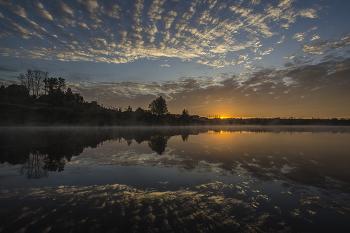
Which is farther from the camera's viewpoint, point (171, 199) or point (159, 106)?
point (159, 106)

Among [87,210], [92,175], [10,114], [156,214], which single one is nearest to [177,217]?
[156,214]

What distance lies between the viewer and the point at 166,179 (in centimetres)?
920

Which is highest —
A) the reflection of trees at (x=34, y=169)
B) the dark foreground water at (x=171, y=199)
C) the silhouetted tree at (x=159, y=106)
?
the silhouetted tree at (x=159, y=106)

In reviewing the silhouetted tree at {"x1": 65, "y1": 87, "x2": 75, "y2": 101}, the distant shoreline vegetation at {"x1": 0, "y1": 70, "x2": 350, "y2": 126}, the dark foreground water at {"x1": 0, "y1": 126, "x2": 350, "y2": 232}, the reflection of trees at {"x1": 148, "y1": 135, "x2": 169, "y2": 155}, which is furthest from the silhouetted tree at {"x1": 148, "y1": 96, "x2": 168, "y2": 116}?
the dark foreground water at {"x1": 0, "y1": 126, "x2": 350, "y2": 232}

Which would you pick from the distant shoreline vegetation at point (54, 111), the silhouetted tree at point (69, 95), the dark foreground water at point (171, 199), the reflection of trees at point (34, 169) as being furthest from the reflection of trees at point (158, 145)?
the silhouetted tree at point (69, 95)

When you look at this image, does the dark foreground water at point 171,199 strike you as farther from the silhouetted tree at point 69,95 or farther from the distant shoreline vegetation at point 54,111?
the silhouetted tree at point 69,95

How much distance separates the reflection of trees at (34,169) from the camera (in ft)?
31.5

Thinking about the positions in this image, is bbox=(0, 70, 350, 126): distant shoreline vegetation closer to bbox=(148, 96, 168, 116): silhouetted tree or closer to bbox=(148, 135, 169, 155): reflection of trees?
bbox=(148, 96, 168, 116): silhouetted tree

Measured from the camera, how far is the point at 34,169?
10703mm

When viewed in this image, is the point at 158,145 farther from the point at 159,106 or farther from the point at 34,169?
the point at 159,106

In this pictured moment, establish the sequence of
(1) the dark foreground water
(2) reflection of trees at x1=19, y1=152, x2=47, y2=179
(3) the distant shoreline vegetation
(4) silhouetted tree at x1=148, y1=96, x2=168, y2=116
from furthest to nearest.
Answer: (4) silhouetted tree at x1=148, y1=96, x2=168, y2=116, (3) the distant shoreline vegetation, (2) reflection of trees at x1=19, y1=152, x2=47, y2=179, (1) the dark foreground water

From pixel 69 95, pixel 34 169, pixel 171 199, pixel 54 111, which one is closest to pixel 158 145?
pixel 34 169

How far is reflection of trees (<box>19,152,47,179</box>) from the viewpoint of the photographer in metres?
9.59

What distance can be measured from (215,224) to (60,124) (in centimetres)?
9438
